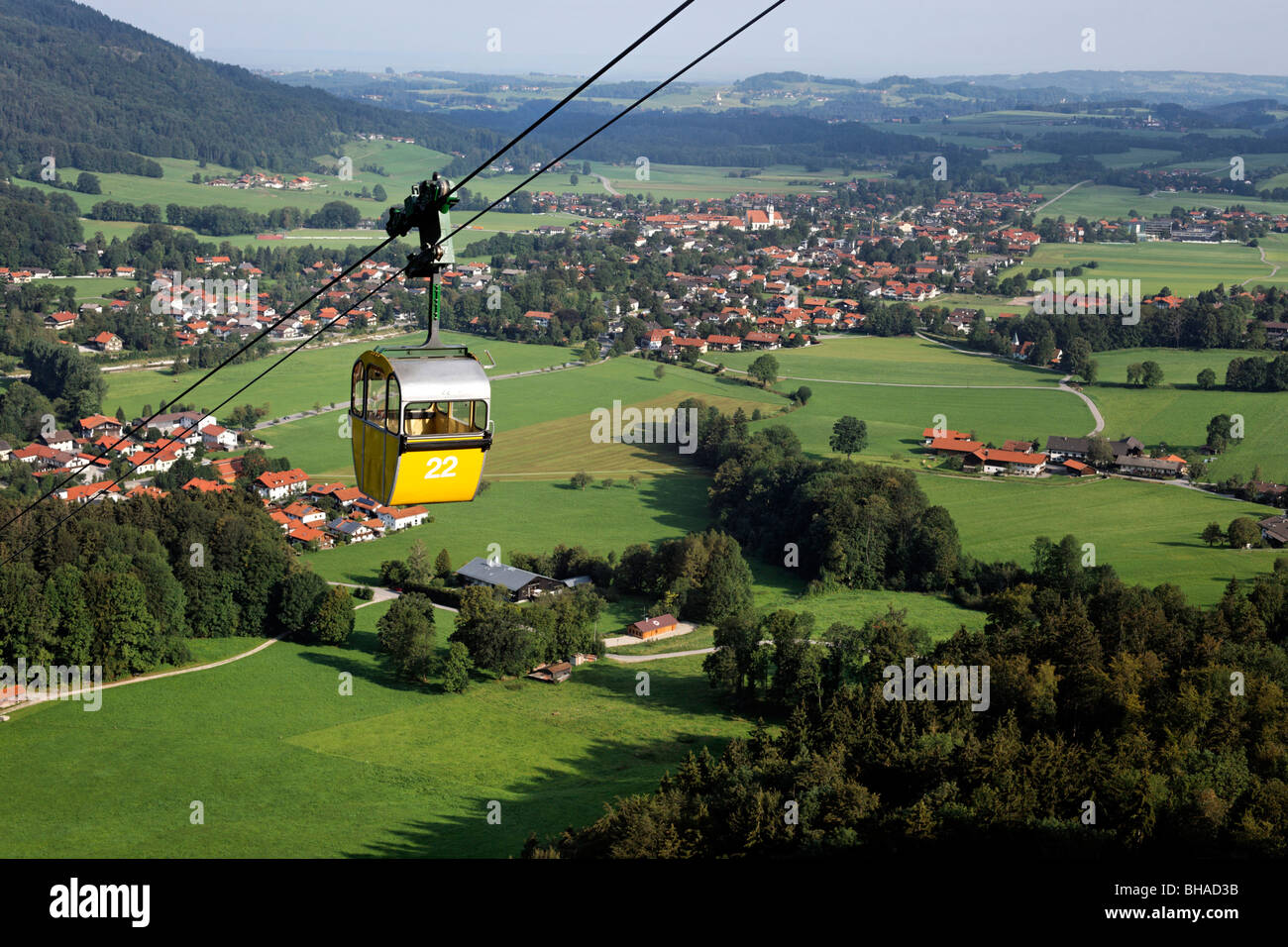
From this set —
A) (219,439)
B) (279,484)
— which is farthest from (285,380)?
(279,484)

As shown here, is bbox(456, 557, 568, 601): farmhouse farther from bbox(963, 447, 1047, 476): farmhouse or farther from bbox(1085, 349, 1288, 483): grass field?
bbox(1085, 349, 1288, 483): grass field

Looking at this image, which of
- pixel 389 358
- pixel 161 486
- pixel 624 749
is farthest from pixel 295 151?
pixel 389 358

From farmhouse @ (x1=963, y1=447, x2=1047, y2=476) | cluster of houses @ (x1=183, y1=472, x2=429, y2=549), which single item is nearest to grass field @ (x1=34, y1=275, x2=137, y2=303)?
cluster of houses @ (x1=183, y1=472, x2=429, y2=549)

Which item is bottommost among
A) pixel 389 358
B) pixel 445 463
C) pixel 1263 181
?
pixel 445 463

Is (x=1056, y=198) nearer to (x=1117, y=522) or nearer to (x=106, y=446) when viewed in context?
(x=1117, y=522)

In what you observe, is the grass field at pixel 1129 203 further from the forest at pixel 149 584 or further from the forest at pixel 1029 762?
the forest at pixel 1029 762

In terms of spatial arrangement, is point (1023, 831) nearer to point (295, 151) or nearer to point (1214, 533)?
point (1214, 533)

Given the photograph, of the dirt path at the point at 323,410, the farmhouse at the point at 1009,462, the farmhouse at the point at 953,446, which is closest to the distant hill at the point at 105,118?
the dirt path at the point at 323,410
